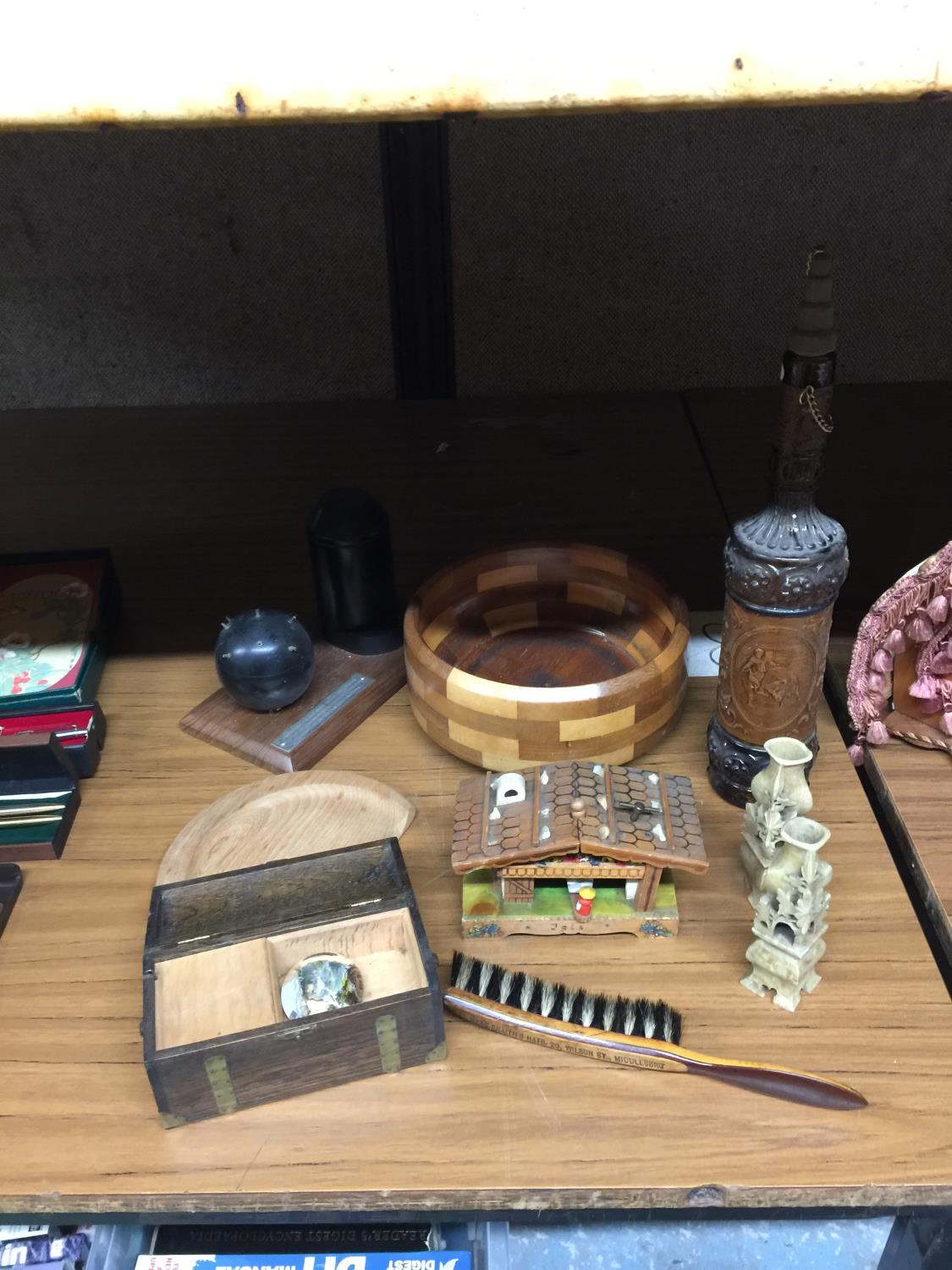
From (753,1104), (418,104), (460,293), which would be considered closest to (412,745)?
(753,1104)

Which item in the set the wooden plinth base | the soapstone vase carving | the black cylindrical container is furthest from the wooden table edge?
the black cylindrical container

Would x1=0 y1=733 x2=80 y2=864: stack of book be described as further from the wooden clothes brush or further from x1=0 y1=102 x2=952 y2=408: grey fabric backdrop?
x1=0 y1=102 x2=952 y2=408: grey fabric backdrop

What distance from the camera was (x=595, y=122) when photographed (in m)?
1.37

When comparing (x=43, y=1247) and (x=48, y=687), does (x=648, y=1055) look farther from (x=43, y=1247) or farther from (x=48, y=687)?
(x=48, y=687)

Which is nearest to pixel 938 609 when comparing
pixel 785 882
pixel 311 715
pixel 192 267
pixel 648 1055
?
pixel 785 882

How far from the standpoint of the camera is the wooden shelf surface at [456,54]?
20.4 inches

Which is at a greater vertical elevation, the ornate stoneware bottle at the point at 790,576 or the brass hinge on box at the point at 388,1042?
the ornate stoneware bottle at the point at 790,576

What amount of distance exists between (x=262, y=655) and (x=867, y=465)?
2.77 feet

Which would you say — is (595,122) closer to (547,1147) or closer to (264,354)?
(264,354)

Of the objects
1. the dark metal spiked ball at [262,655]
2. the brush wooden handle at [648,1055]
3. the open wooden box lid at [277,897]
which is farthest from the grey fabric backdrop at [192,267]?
the brush wooden handle at [648,1055]

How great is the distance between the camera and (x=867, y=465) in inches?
52.9

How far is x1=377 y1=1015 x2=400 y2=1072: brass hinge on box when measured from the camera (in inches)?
25.3

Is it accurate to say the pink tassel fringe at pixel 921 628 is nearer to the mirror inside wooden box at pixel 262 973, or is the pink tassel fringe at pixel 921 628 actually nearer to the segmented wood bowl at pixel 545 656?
the segmented wood bowl at pixel 545 656

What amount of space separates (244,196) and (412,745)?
0.88 metres
